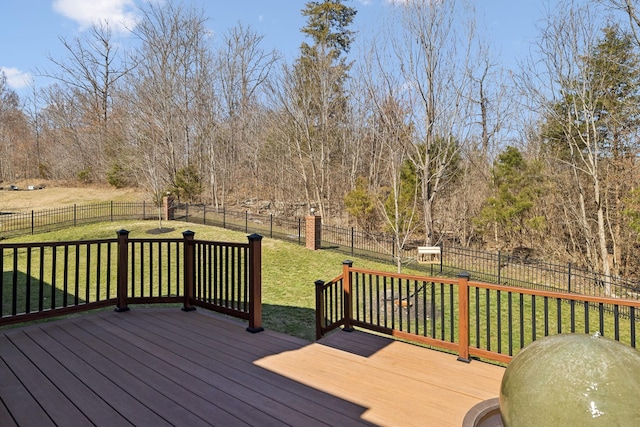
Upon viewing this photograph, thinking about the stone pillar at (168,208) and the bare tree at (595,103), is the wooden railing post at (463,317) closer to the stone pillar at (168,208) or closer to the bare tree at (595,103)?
the bare tree at (595,103)

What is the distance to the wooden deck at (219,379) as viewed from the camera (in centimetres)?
238

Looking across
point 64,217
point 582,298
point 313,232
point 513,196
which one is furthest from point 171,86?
point 582,298

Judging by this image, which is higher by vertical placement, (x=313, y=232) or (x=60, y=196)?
(x=60, y=196)

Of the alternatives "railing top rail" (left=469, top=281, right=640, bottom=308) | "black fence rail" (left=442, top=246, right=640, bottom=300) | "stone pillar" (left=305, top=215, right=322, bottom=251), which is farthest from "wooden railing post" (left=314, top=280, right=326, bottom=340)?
"stone pillar" (left=305, top=215, right=322, bottom=251)

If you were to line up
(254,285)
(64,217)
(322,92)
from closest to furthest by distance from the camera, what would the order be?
1. (254,285)
2. (64,217)
3. (322,92)

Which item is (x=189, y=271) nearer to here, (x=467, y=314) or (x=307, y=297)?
(x=467, y=314)

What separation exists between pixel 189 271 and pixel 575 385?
441 cm

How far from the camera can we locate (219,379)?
2898 mm

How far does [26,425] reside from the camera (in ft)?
7.25

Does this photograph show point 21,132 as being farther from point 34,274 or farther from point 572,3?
point 572,3

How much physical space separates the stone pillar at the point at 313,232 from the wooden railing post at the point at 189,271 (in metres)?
7.73

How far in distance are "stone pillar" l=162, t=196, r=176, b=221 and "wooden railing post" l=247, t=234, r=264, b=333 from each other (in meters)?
13.9

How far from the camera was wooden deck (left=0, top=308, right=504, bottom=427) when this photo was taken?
2.38m

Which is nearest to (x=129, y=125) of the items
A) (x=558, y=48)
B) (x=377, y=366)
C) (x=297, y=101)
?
(x=297, y=101)
